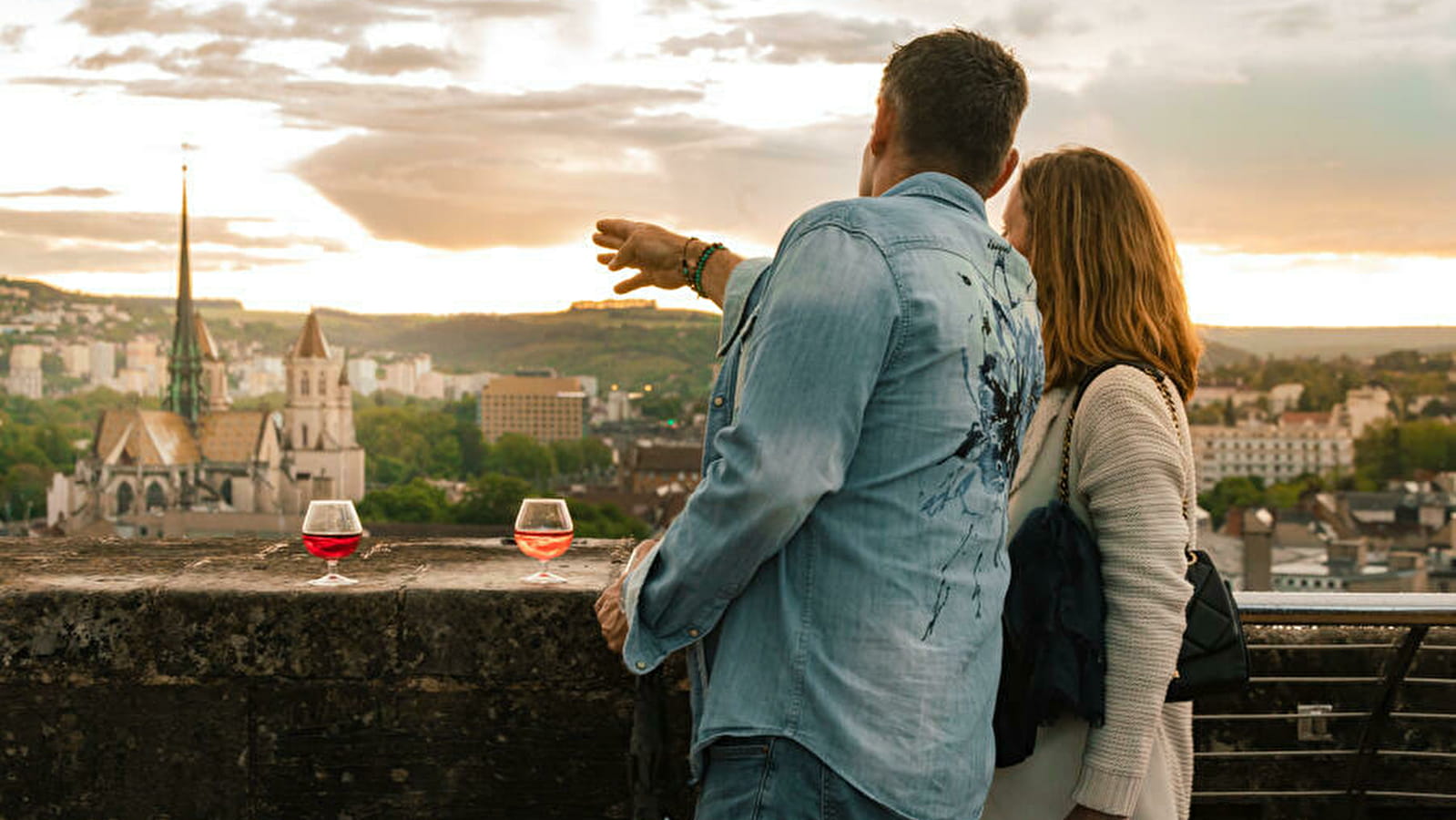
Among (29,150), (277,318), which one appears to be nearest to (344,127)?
(277,318)

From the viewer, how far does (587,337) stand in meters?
119

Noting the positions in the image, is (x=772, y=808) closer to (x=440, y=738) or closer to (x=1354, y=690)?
(x=440, y=738)

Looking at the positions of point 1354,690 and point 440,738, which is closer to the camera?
point 440,738

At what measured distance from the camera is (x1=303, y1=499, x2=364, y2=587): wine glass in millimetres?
1911

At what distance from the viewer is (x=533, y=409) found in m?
105

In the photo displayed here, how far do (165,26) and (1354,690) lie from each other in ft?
439

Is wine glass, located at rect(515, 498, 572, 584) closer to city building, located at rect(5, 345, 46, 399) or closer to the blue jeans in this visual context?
the blue jeans

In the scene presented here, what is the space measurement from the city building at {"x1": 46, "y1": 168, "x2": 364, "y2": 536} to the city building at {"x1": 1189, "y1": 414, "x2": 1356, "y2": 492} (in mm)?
50609

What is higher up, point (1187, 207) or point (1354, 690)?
point (1187, 207)

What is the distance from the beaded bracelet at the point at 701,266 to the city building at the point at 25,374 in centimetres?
11380

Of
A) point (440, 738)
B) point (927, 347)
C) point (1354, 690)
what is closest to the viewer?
point (927, 347)

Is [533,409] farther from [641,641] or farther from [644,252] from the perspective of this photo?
[641,641]

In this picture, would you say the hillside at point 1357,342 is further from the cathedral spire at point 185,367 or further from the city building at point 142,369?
the city building at point 142,369

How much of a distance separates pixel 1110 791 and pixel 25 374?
11562 cm
